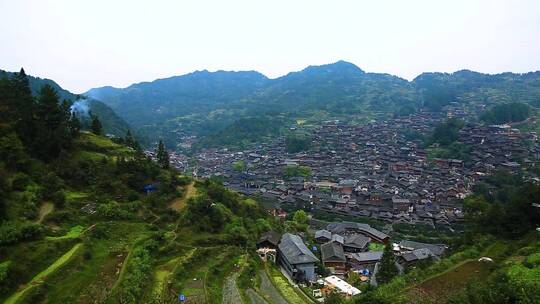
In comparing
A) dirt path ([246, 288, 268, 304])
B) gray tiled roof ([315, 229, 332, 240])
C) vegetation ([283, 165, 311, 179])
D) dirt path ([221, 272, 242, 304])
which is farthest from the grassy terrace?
vegetation ([283, 165, 311, 179])

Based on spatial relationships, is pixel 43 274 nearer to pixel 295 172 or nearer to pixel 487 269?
pixel 487 269

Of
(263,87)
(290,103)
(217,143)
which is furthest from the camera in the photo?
(263,87)

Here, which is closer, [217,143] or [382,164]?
[382,164]

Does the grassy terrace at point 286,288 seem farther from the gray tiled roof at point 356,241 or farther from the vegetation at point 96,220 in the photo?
the gray tiled roof at point 356,241

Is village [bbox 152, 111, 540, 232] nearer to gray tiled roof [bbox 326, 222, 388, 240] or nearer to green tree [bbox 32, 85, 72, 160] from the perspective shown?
gray tiled roof [bbox 326, 222, 388, 240]

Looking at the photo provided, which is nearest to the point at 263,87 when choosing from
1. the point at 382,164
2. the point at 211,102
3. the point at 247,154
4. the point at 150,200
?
the point at 211,102

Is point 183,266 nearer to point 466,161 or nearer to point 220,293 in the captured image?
point 220,293

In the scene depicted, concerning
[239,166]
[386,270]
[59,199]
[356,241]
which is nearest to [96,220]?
[59,199]
